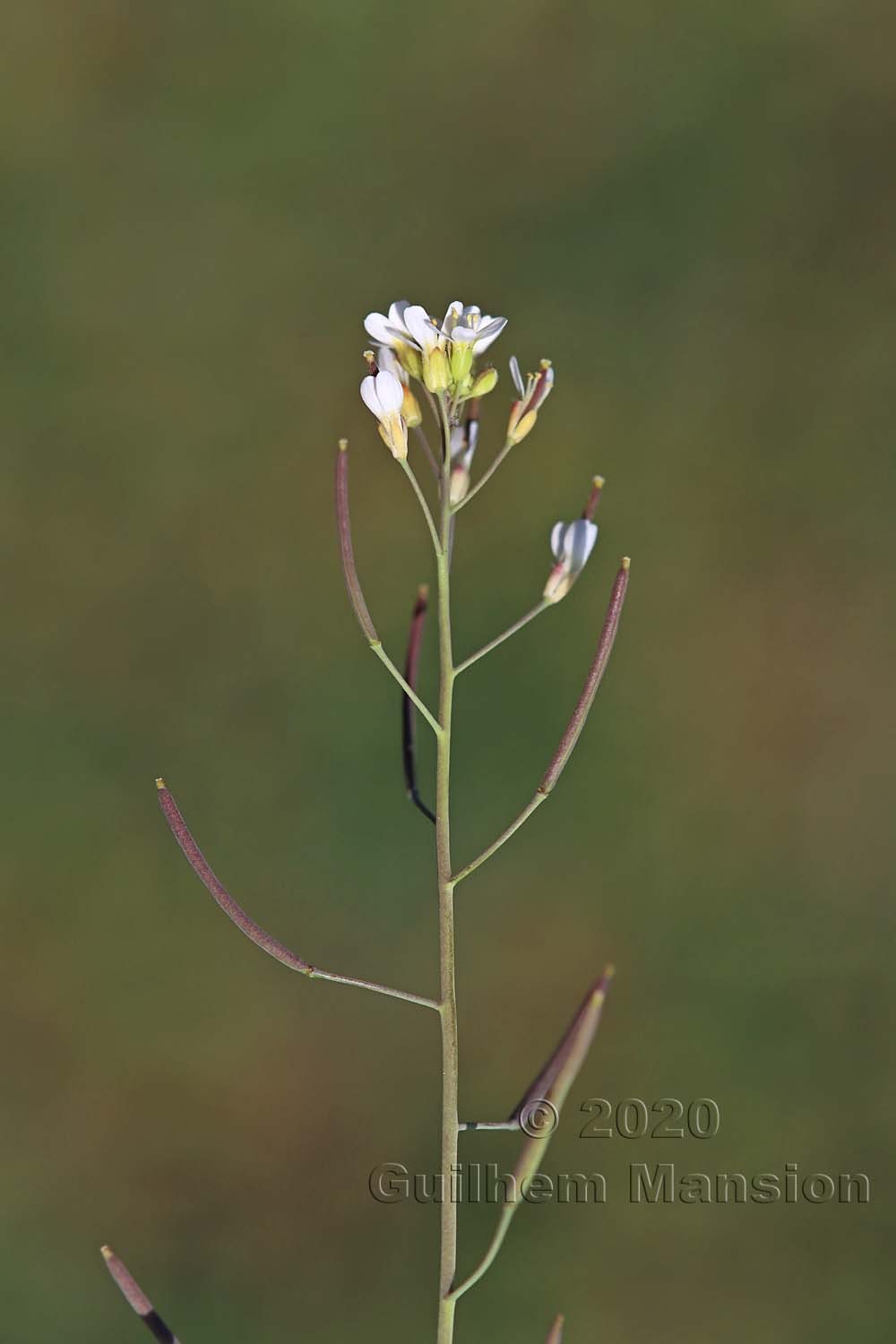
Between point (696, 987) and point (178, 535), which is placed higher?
point (178, 535)

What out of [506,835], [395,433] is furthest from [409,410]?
[506,835]

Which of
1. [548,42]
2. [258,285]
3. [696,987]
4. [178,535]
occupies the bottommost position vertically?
[696,987]

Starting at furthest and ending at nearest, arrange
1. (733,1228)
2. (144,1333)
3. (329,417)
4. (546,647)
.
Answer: (329,417), (546,647), (733,1228), (144,1333)

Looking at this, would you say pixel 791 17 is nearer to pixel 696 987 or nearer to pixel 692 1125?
pixel 696 987

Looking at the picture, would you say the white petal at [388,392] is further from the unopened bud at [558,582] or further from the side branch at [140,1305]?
the side branch at [140,1305]

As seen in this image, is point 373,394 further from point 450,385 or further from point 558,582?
point 558,582

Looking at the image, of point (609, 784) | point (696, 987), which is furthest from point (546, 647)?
point (696, 987)

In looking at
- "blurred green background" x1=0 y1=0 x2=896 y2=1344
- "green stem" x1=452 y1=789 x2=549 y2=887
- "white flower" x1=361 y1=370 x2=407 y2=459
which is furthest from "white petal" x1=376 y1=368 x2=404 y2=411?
"blurred green background" x1=0 y1=0 x2=896 y2=1344

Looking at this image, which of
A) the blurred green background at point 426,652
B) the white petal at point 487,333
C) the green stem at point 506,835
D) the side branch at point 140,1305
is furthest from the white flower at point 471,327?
the blurred green background at point 426,652
